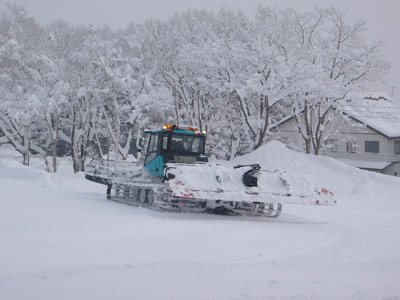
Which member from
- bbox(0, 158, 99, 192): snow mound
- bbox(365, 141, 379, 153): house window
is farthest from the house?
bbox(0, 158, 99, 192): snow mound

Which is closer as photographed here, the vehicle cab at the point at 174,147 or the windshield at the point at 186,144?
the vehicle cab at the point at 174,147

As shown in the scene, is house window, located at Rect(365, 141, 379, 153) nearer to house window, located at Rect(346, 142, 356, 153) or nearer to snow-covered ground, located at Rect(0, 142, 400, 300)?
house window, located at Rect(346, 142, 356, 153)

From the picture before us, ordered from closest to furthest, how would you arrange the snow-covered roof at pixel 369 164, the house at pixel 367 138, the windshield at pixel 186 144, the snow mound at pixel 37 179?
the windshield at pixel 186 144
the snow mound at pixel 37 179
the snow-covered roof at pixel 369 164
the house at pixel 367 138

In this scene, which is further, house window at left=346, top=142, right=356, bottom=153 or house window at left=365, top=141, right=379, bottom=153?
house window at left=346, top=142, right=356, bottom=153

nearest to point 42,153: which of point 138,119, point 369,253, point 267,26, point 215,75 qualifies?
point 138,119

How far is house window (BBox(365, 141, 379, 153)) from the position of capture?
→ 46.8 meters

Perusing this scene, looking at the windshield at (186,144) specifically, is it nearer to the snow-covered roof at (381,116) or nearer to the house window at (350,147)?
the snow-covered roof at (381,116)

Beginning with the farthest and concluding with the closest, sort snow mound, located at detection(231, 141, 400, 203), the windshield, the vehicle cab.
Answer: snow mound, located at detection(231, 141, 400, 203)
the windshield
the vehicle cab

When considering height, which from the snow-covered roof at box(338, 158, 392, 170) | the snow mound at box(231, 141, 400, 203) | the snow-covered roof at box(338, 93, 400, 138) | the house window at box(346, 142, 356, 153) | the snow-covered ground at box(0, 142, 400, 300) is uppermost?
the snow-covered roof at box(338, 93, 400, 138)

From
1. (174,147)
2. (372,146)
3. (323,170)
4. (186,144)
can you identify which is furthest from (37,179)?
(372,146)

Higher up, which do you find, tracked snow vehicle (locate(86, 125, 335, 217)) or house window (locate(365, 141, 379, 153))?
house window (locate(365, 141, 379, 153))

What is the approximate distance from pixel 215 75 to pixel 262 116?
408cm

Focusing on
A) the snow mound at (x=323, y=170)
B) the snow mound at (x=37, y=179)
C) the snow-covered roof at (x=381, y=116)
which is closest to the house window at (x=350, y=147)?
the snow-covered roof at (x=381, y=116)

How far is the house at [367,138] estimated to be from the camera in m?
45.5
